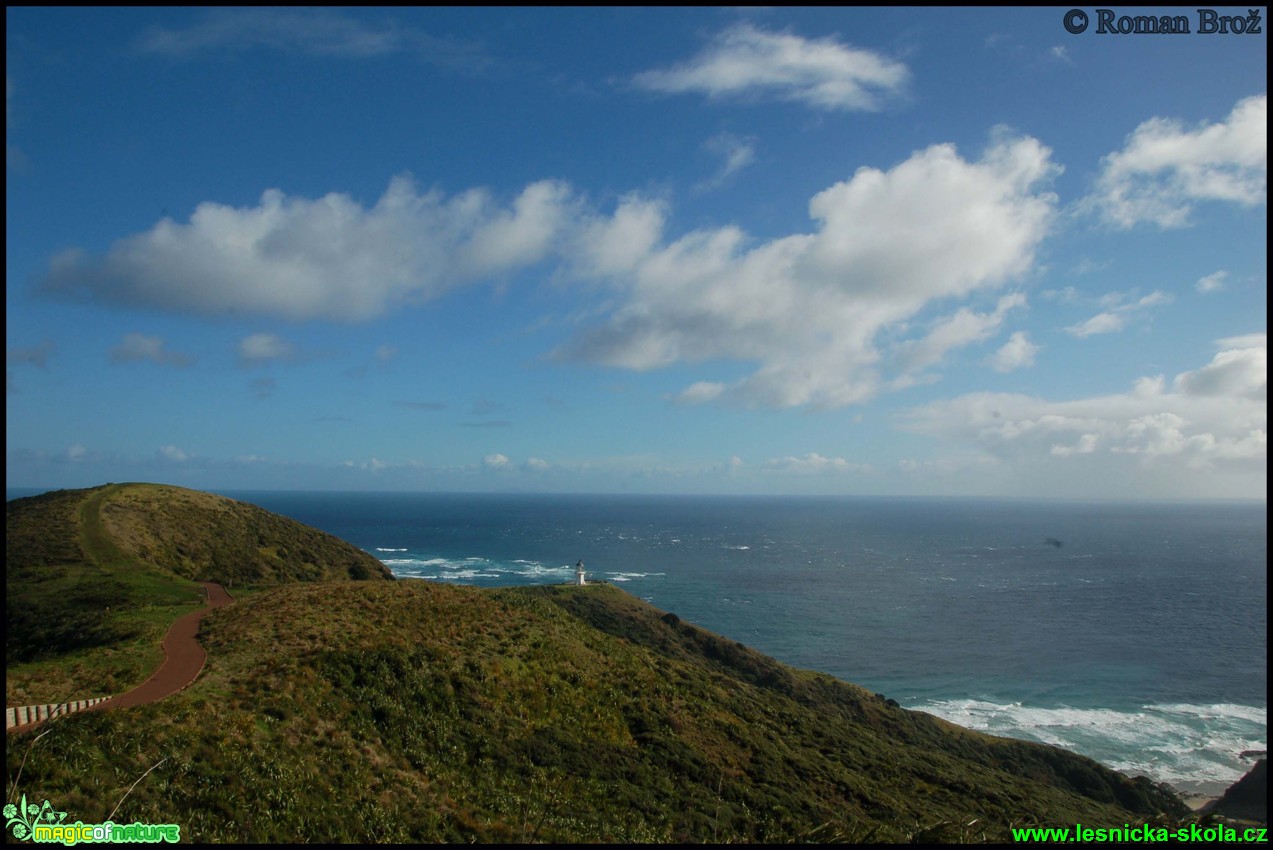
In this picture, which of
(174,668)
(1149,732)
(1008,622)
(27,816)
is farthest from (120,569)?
(1008,622)

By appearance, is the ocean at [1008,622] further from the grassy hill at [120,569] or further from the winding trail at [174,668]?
the grassy hill at [120,569]

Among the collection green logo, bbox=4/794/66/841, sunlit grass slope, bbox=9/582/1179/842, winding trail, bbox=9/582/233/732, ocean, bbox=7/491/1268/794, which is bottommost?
ocean, bbox=7/491/1268/794

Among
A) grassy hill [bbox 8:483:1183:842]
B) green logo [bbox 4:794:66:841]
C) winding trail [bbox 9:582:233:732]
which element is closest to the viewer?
green logo [bbox 4:794:66:841]

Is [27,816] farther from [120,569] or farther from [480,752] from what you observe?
[120,569]

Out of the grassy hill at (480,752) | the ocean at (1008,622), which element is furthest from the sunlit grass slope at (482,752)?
the ocean at (1008,622)

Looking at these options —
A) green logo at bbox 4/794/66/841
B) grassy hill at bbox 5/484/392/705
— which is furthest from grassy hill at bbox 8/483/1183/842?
grassy hill at bbox 5/484/392/705

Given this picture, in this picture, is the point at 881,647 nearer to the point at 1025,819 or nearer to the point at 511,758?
the point at 1025,819

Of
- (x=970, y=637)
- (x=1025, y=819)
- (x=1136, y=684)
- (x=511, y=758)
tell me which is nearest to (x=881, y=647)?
(x=970, y=637)

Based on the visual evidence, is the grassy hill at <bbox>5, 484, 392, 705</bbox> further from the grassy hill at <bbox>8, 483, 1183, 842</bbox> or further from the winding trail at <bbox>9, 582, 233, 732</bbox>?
the grassy hill at <bbox>8, 483, 1183, 842</bbox>
